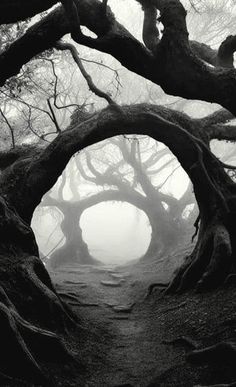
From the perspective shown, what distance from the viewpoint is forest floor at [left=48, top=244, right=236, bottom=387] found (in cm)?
440

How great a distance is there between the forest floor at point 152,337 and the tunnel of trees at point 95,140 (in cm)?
43

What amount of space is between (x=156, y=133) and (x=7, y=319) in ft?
19.7

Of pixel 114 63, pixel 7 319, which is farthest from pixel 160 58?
pixel 114 63

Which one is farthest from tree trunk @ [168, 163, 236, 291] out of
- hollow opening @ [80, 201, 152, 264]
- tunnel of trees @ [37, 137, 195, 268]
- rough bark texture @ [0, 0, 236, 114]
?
hollow opening @ [80, 201, 152, 264]

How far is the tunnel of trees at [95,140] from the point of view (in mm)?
4484

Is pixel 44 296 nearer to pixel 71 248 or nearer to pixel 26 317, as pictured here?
pixel 26 317

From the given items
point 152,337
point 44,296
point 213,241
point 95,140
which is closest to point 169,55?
point 95,140

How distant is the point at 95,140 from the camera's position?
28.1ft

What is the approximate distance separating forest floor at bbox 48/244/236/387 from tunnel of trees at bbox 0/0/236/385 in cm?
43

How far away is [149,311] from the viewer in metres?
8.84

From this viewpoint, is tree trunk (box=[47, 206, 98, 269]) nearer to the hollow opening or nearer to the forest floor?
the hollow opening

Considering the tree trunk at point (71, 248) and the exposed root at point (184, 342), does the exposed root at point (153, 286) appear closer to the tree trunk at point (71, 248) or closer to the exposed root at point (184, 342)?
the exposed root at point (184, 342)

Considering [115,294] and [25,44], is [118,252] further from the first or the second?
[25,44]

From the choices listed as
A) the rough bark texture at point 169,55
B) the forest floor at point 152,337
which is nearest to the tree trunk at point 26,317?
the forest floor at point 152,337
